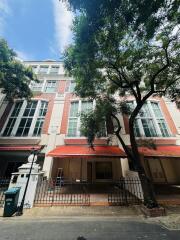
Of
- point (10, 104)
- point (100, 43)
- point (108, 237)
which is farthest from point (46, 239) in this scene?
point (10, 104)

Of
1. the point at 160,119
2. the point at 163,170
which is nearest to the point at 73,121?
the point at 160,119

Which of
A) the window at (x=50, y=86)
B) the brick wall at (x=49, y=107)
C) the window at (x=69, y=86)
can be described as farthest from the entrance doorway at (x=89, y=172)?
the window at (x=50, y=86)

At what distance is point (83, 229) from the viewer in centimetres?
498

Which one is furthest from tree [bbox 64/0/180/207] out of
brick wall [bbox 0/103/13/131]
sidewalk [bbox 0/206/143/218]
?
brick wall [bbox 0/103/13/131]

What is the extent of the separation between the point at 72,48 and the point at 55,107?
28.6 ft

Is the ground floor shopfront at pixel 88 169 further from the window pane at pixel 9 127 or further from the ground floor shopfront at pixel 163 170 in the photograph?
the window pane at pixel 9 127

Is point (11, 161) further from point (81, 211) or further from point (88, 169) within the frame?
point (81, 211)

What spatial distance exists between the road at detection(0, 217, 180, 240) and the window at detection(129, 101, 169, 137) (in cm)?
950

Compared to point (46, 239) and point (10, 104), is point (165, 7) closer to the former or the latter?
point (46, 239)

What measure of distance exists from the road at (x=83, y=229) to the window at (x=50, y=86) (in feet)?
46.2

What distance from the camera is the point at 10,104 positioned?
15586 mm

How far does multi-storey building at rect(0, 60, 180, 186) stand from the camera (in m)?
13.1

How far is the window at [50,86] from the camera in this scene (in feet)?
56.1

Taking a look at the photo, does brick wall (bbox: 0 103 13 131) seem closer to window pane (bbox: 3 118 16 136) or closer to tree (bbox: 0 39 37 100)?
window pane (bbox: 3 118 16 136)
